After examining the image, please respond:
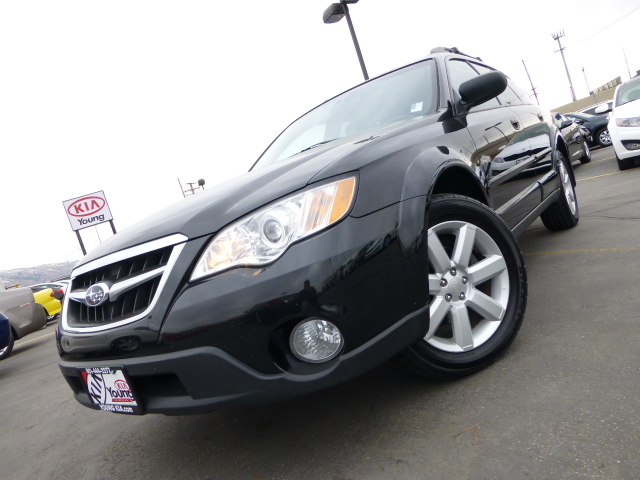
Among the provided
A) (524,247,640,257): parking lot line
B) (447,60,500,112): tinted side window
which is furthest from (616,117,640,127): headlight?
(447,60,500,112): tinted side window

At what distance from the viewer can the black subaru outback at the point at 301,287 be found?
168 centimetres

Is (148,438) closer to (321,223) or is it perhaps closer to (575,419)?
(321,223)

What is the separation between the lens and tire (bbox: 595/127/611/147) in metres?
13.3

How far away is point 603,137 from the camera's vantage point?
1341 cm

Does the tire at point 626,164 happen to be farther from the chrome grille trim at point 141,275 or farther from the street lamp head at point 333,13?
the chrome grille trim at point 141,275

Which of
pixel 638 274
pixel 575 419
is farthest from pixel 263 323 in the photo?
pixel 638 274

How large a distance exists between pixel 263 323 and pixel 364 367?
386 mm

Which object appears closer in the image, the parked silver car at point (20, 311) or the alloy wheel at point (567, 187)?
the alloy wheel at point (567, 187)

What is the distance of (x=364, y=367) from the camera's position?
1736 mm

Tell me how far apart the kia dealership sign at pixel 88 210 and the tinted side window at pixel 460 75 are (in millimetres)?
24215

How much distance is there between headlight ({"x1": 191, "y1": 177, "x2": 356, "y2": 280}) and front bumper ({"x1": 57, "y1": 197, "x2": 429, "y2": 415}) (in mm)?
36

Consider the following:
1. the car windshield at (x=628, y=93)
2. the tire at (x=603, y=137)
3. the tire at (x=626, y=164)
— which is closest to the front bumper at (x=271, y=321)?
the tire at (x=626, y=164)

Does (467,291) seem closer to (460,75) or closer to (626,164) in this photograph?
(460,75)

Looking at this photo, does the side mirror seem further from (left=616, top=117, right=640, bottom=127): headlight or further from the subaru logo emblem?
(left=616, top=117, right=640, bottom=127): headlight
